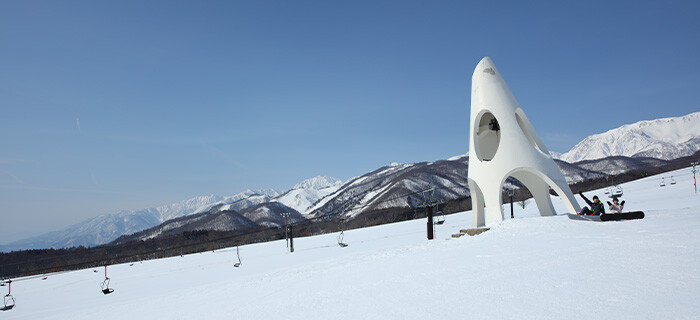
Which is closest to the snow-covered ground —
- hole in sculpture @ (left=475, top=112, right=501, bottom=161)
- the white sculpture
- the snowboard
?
the snowboard

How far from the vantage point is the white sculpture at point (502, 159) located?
17031mm

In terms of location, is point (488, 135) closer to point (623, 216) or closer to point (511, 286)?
point (623, 216)

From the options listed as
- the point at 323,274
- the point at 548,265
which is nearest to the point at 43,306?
the point at 323,274

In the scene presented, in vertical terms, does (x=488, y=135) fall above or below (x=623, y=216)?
above

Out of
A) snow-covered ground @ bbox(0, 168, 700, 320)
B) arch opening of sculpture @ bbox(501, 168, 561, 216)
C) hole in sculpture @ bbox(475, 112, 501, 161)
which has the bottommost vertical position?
snow-covered ground @ bbox(0, 168, 700, 320)

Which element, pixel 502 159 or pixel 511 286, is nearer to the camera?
pixel 511 286

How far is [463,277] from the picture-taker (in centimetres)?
694

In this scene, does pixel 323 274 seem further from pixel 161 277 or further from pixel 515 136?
pixel 161 277

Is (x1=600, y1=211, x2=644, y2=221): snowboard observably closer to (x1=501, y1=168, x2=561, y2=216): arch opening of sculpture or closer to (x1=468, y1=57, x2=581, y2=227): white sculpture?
(x1=468, y1=57, x2=581, y2=227): white sculpture

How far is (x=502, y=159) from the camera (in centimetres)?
1727

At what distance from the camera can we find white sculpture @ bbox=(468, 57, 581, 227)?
17.0 meters

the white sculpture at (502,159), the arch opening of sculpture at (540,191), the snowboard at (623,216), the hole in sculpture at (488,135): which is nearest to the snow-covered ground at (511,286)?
the snowboard at (623,216)

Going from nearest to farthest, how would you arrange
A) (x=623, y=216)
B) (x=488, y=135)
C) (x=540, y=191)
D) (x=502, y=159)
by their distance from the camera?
(x=623, y=216), (x=502, y=159), (x=540, y=191), (x=488, y=135)

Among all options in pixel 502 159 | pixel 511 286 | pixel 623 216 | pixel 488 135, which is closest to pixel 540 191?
pixel 502 159
